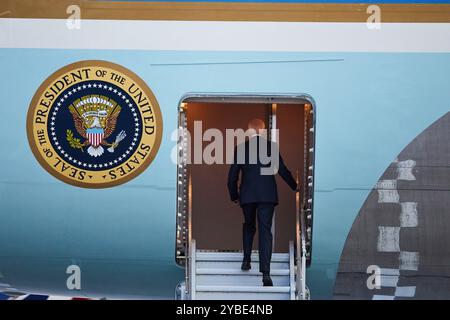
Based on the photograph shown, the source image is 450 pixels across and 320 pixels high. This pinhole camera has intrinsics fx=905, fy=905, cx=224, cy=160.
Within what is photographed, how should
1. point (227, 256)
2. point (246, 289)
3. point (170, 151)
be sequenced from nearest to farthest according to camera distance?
point (170, 151) → point (246, 289) → point (227, 256)

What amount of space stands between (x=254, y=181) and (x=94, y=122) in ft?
4.74

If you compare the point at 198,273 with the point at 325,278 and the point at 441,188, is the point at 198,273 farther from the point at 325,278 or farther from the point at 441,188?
the point at 441,188

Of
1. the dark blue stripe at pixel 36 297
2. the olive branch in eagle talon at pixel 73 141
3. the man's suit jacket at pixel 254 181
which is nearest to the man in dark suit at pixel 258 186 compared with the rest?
the man's suit jacket at pixel 254 181

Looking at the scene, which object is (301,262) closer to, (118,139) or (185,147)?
(185,147)

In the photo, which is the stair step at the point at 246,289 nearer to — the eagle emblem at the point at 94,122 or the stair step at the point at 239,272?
the stair step at the point at 239,272

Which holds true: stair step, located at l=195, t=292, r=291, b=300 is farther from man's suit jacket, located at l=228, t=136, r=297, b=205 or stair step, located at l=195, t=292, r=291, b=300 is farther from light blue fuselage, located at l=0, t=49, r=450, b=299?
man's suit jacket, located at l=228, t=136, r=297, b=205

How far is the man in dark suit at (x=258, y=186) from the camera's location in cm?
762

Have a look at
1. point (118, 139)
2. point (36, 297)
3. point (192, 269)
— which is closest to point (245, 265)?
point (192, 269)

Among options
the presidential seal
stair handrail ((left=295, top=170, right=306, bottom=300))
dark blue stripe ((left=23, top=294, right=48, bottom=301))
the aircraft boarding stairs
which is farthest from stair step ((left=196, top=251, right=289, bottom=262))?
dark blue stripe ((left=23, top=294, right=48, bottom=301))

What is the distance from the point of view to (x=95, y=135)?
7586 mm

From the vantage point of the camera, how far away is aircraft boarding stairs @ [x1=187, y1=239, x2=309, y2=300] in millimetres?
7641

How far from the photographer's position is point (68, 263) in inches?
300

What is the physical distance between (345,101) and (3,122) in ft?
9.40

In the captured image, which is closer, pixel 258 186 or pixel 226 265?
pixel 258 186
